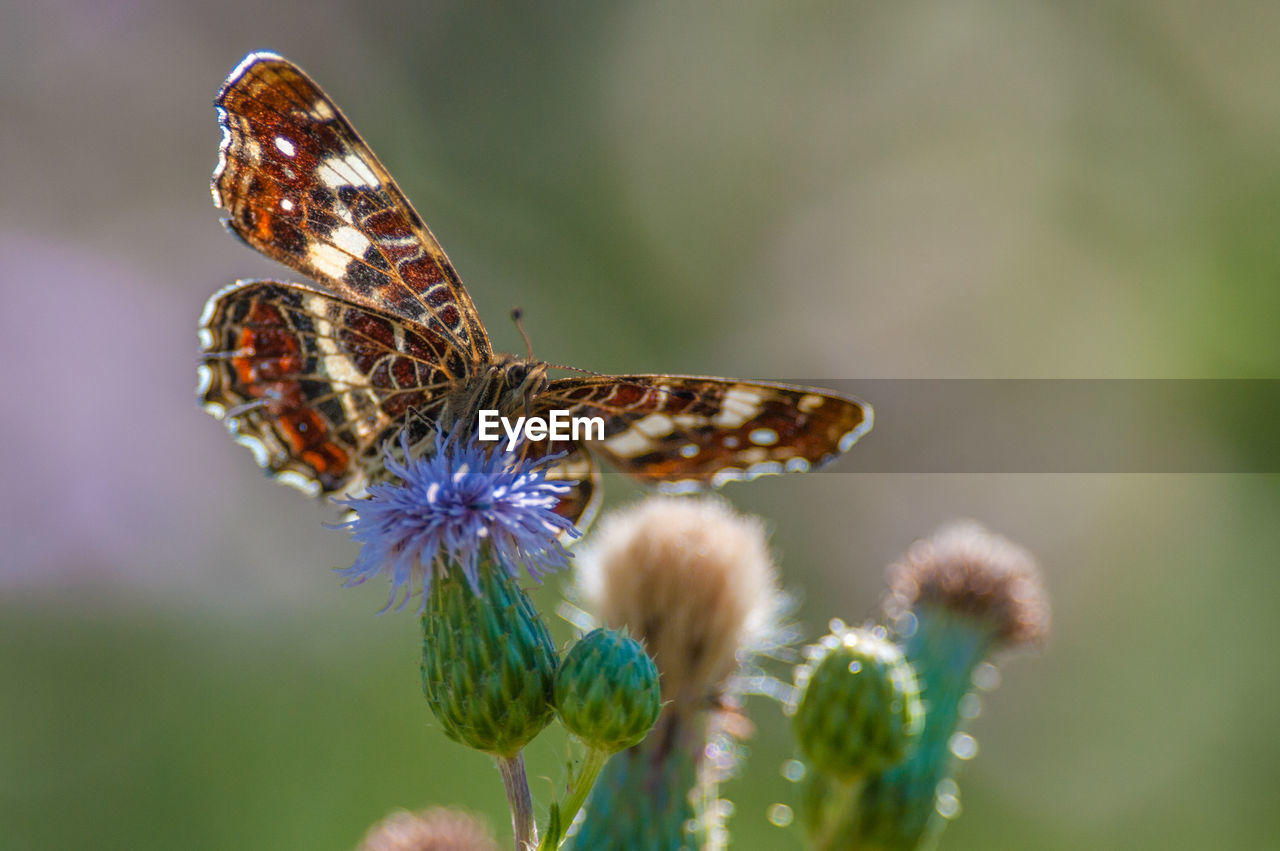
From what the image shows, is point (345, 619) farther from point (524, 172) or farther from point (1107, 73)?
point (1107, 73)

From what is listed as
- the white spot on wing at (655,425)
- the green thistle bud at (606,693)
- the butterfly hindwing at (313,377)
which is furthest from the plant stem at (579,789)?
the butterfly hindwing at (313,377)

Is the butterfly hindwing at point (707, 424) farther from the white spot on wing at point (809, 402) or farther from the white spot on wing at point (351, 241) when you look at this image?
the white spot on wing at point (351, 241)

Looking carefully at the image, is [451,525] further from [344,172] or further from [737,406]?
[344,172]

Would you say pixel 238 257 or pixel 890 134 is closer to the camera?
pixel 238 257

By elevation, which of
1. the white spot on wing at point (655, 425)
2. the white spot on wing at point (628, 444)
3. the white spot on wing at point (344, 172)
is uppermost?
the white spot on wing at point (344, 172)

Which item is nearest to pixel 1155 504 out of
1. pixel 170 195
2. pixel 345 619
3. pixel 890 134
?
pixel 890 134

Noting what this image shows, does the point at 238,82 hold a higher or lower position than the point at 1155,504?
lower

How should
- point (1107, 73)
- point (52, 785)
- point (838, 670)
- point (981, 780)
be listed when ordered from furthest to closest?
point (1107, 73) → point (981, 780) → point (52, 785) → point (838, 670)
